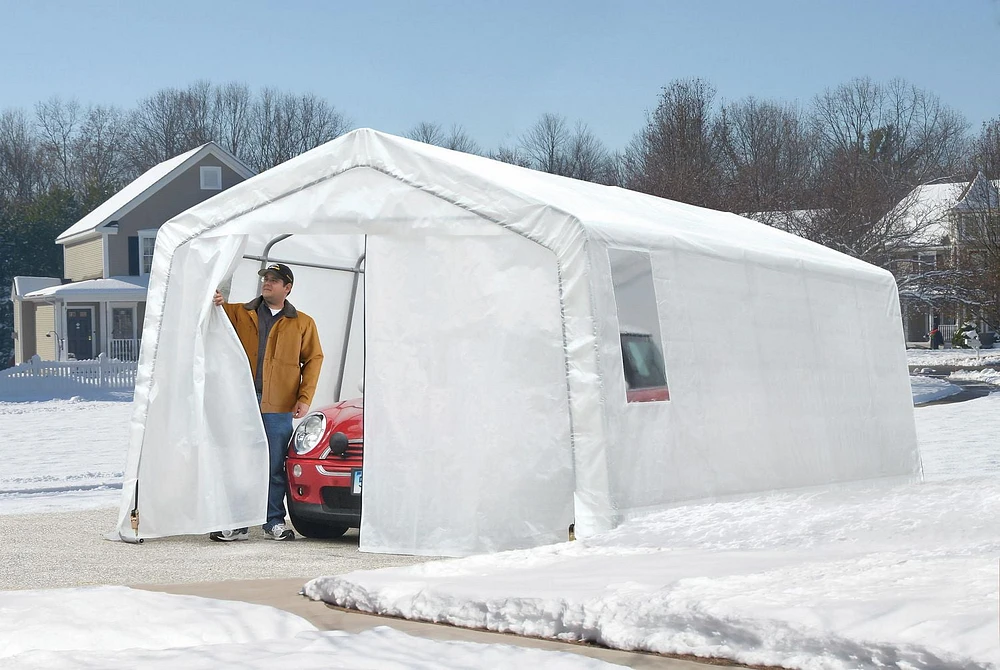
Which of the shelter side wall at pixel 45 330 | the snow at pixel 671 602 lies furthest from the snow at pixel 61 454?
the shelter side wall at pixel 45 330

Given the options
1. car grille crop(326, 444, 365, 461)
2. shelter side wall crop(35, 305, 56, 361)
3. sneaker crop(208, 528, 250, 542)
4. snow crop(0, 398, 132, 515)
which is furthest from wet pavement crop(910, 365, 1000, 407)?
shelter side wall crop(35, 305, 56, 361)

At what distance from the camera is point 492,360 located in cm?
812

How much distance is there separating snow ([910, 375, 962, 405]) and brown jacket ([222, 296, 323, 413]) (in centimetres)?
1898

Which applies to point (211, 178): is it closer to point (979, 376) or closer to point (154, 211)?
point (154, 211)

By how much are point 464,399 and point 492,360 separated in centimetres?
32

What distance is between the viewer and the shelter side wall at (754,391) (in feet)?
25.9

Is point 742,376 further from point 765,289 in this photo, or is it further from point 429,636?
point 429,636

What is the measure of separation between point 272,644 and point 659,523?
308 centimetres

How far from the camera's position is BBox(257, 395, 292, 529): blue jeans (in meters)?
9.17

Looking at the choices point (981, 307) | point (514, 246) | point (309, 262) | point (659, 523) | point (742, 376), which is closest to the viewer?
point (659, 523)

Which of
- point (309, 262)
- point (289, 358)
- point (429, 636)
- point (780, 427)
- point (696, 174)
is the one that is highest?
point (696, 174)

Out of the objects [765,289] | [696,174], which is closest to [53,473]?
[765,289]

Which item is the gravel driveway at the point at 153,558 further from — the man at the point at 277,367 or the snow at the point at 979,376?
the snow at the point at 979,376

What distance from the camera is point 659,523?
729 centimetres
